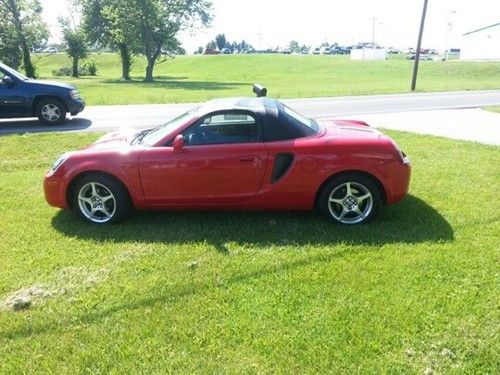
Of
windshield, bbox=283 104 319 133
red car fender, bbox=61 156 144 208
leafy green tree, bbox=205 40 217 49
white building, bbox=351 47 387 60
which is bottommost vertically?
red car fender, bbox=61 156 144 208

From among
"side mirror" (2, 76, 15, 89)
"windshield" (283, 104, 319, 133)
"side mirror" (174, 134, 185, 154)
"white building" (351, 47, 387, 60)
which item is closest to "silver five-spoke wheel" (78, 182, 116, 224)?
"side mirror" (174, 134, 185, 154)

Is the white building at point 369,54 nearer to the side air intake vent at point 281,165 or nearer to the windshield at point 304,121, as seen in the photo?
the windshield at point 304,121

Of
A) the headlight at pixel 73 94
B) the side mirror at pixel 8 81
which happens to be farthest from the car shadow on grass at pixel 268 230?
the headlight at pixel 73 94

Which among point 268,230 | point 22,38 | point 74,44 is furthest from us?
point 74,44

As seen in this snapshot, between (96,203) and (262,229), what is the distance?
1807 millimetres

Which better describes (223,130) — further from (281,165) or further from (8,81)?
(8,81)

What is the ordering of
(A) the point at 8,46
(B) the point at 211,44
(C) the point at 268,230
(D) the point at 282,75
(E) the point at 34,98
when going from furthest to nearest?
(B) the point at 211,44 → (D) the point at 282,75 → (A) the point at 8,46 → (E) the point at 34,98 → (C) the point at 268,230

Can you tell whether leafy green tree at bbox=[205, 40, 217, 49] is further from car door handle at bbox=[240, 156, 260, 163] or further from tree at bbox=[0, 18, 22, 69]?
car door handle at bbox=[240, 156, 260, 163]

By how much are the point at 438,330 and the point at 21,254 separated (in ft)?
11.9

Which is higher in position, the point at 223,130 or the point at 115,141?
the point at 223,130

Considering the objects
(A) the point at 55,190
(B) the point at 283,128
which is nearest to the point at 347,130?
(B) the point at 283,128

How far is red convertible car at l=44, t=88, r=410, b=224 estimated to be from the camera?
475cm

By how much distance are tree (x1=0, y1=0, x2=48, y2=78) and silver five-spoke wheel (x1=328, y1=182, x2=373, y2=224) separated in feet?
133

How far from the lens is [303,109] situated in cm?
1684
